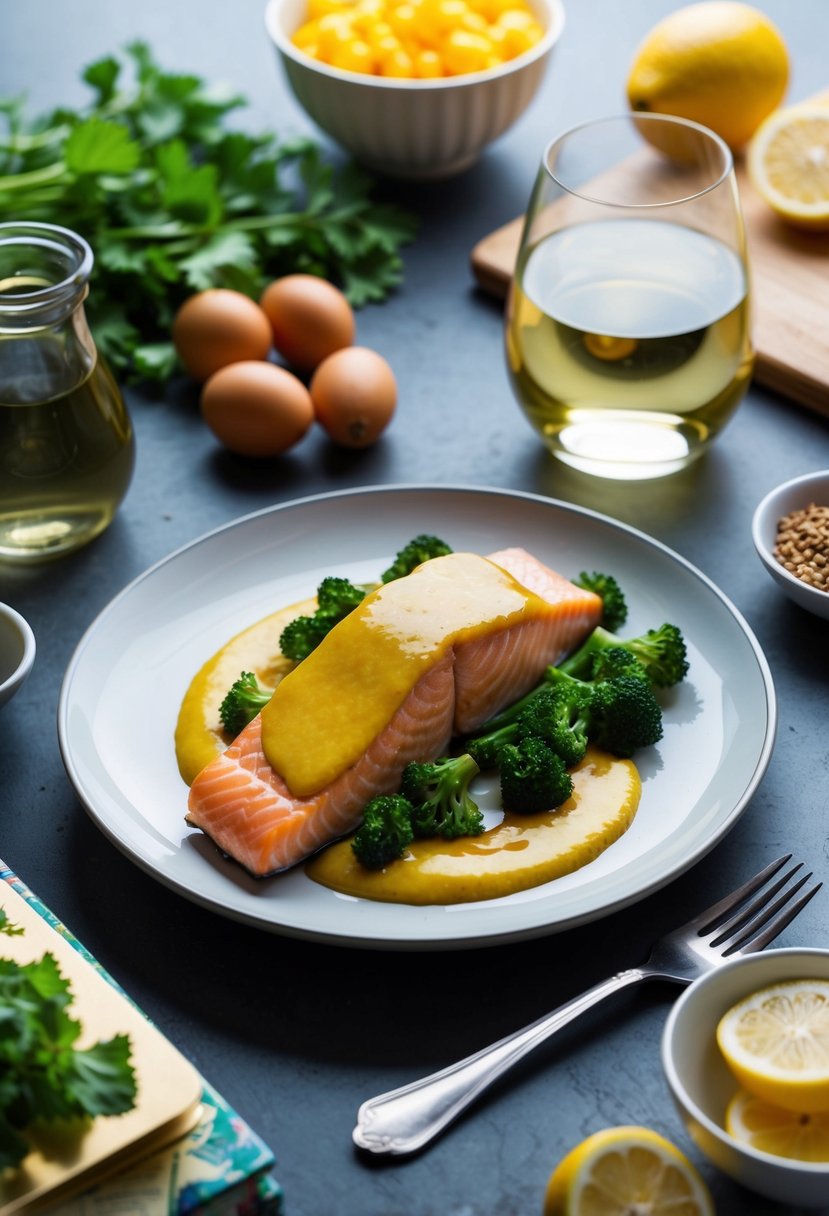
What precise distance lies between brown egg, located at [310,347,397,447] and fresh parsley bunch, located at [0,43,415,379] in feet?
1.14

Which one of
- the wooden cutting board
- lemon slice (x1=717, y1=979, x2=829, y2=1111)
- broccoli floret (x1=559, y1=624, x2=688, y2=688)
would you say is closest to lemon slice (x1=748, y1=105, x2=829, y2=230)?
the wooden cutting board

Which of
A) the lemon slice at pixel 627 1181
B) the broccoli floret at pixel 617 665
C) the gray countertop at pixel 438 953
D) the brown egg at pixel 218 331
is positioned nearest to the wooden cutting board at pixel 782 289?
the gray countertop at pixel 438 953

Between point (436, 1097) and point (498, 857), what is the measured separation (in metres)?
0.31

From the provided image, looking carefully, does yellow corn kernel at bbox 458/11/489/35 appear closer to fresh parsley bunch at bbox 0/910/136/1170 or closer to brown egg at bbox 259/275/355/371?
brown egg at bbox 259/275/355/371

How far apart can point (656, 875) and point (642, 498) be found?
0.99 m

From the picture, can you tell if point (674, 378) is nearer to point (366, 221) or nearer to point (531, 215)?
point (531, 215)

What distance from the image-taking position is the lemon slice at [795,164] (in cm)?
286

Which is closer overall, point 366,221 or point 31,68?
point 366,221

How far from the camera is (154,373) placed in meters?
2.72

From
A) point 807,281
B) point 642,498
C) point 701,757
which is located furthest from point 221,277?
point 701,757

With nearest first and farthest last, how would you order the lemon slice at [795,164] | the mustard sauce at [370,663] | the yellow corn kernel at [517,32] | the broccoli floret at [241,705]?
1. the mustard sauce at [370,663]
2. the broccoli floret at [241,705]
3. the lemon slice at [795,164]
4. the yellow corn kernel at [517,32]

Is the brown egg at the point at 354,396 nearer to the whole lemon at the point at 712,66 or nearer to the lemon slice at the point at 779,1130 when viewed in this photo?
the whole lemon at the point at 712,66

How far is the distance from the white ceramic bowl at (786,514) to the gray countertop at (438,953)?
0.30 ft

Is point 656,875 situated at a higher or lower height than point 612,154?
lower
